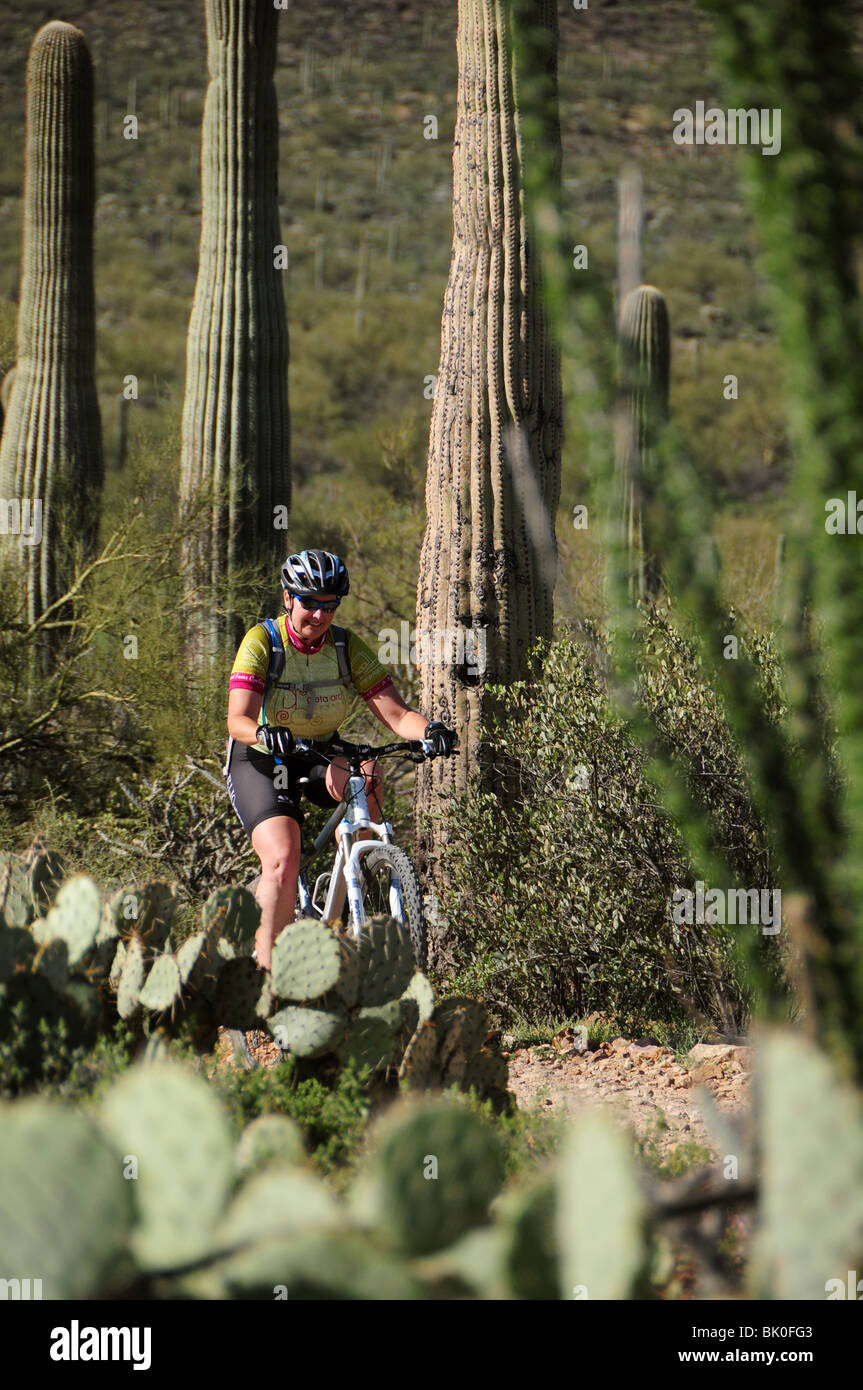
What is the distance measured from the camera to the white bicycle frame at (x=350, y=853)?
206 inches

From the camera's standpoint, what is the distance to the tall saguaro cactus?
10.5 m

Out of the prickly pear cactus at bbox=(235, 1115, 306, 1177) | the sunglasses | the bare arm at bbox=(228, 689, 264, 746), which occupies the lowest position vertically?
the prickly pear cactus at bbox=(235, 1115, 306, 1177)

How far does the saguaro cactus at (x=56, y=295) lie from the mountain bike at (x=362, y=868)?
6939 millimetres

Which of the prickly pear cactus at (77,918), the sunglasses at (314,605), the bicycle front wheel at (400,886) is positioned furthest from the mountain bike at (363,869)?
the prickly pear cactus at (77,918)

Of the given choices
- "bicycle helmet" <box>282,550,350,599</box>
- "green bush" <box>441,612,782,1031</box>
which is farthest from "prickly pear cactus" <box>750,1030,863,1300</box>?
"green bush" <box>441,612,782,1031</box>

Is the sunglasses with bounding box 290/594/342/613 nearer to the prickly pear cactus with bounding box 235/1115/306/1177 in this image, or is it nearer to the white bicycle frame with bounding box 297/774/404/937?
the white bicycle frame with bounding box 297/774/404/937

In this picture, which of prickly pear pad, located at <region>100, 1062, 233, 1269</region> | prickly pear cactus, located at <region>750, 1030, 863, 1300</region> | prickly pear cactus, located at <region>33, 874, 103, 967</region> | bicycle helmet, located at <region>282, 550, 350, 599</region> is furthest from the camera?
bicycle helmet, located at <region>282, 550, 350, 599</region>

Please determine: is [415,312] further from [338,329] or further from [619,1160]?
[619,1160]

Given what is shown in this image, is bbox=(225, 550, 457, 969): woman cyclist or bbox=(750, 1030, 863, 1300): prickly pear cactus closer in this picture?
bbox=(750, 1030, 863, 1300): prickly pear cactus

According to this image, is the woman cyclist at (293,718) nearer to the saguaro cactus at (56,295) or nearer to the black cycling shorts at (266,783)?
the black cycling shorts at (266,783)

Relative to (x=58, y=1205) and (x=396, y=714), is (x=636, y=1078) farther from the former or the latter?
(x=58, y=1205)

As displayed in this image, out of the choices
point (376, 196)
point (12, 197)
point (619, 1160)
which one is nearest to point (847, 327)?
point (619, 1160)

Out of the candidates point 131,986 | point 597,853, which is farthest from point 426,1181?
point 597,853
